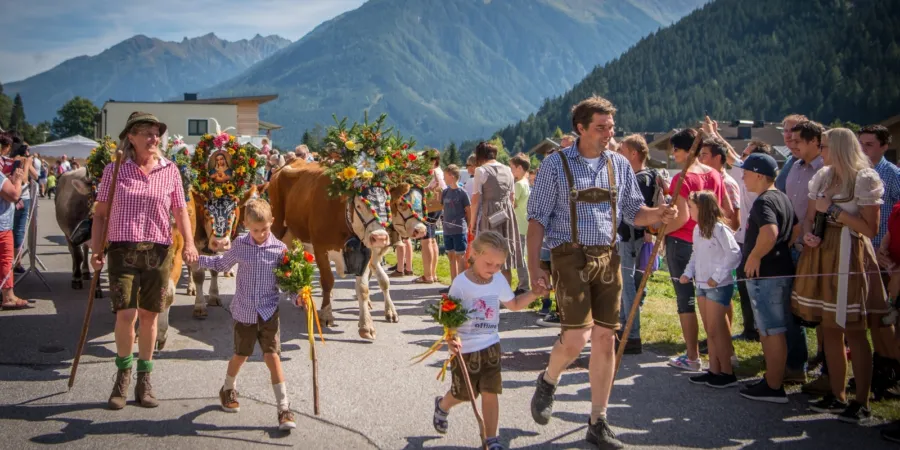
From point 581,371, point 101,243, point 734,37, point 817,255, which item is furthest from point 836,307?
point 734,37

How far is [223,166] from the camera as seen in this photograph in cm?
945

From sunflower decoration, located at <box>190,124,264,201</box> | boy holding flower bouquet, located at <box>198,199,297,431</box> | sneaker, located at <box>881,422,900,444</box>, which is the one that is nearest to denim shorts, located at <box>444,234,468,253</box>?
sunflower decoration, located at <box>190,124,264,201</box>

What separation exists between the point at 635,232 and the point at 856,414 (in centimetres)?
286

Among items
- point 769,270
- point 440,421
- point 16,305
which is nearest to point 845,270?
point 769,270

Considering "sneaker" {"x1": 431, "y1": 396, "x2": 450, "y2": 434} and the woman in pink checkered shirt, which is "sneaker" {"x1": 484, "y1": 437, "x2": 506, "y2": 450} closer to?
"sneaker" {"x1": 431, "y1": 396, "x2": 450, "y2": 434}

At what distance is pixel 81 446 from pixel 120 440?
0.81 feet

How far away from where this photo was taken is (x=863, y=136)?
748cm

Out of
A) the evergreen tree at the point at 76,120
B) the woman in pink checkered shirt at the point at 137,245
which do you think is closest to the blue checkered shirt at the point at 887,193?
the woman in pink checkered shirt at the point at 137,245

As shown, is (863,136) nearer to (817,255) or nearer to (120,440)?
(817,255)

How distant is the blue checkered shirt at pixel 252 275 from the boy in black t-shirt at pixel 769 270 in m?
4.03

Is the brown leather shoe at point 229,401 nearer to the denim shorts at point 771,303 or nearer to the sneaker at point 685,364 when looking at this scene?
the sneaker at point 685,364

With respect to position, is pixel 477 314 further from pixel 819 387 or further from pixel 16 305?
pixel 16 305

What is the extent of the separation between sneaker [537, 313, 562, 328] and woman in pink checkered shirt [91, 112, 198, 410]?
4.83 meters

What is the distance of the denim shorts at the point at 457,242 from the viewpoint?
11.5m
